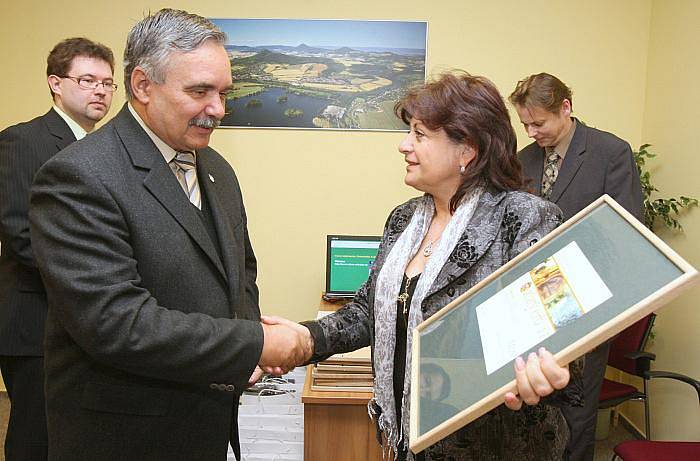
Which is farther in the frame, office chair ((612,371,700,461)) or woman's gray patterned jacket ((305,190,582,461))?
office chair ((612,371,700,461))

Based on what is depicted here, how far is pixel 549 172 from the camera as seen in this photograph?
11.1 feet

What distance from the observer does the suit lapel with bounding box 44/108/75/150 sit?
2.53 m

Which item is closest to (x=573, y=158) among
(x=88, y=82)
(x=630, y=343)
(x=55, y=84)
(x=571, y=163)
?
(x=571, y=163)

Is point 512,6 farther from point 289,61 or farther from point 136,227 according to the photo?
point 136,227

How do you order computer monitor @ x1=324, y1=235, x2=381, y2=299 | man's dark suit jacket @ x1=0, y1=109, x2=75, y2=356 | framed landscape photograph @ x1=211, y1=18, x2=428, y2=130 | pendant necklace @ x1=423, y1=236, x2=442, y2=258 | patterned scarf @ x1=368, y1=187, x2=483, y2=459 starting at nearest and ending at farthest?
patterned scarf @ x1=368, y1=187, x2=483, y2=459 → pendant necklace @ x1=423, y1=236, x2=442, y2=258 → man's dark suit jacket @ x1=0, y1=109, x2=75, y2=356 → computer monitor @ x1=324, y1=235, x2=381, y2=299 → framed landscape photograph @ x1=211, y1=18, x2=428, y2=130

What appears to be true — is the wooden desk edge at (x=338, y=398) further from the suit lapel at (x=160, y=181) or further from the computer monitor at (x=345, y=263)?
the computer monitor at (x=345, y=263)

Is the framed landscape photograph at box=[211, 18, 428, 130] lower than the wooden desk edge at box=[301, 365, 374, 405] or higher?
higher

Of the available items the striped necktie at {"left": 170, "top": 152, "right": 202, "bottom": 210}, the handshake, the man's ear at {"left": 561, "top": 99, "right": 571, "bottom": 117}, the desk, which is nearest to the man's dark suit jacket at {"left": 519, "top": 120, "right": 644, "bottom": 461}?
the man's ear at {"left": 561, "top": 99, "right": 571, "bottom": 117}

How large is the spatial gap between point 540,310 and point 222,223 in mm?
862

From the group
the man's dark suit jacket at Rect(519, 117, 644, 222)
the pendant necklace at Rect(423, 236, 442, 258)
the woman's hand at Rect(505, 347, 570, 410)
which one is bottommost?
the woman's hand at Rect(505, 347, 570, 410)

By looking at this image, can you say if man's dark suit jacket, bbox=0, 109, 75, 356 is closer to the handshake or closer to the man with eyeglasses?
the man with eyeglasses

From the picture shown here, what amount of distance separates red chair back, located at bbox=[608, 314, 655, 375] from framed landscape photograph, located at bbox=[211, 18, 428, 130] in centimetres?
186

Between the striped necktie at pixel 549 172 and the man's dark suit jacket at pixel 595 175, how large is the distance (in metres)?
0.05

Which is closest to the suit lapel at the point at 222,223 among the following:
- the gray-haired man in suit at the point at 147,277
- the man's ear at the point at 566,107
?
the gray-haired man in suit at the point at 147,277
